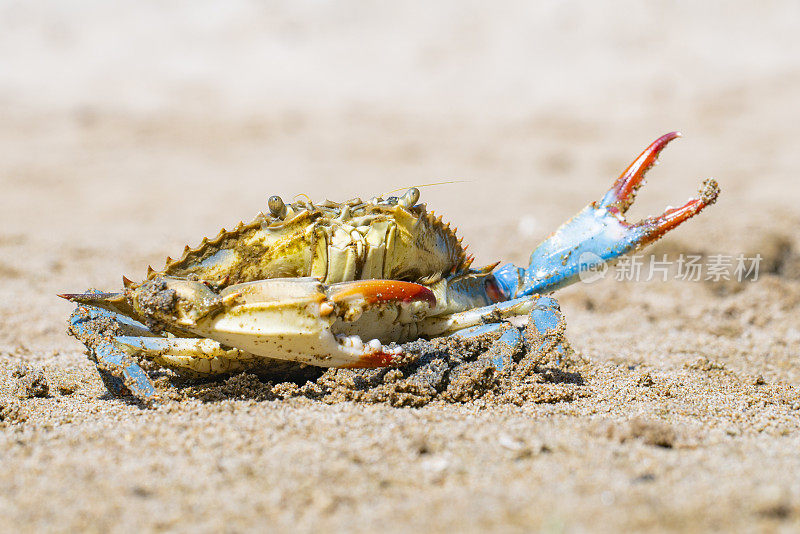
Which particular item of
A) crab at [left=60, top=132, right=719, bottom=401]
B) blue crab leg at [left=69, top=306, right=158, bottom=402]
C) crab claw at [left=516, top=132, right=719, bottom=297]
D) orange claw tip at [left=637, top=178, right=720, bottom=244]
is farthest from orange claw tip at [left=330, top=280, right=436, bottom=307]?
orange claw tip at [left=637, top=178, right=720, bottom=244]

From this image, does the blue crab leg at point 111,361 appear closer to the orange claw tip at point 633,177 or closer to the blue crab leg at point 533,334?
the blue crab leg at point 533,334

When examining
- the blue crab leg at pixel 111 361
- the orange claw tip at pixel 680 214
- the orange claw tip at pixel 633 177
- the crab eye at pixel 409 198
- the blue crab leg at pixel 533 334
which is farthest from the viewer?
the orange claw tip at pixel 633 177

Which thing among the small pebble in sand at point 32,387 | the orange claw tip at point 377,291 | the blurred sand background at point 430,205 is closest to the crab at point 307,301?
the orange claw tip at point 377,291

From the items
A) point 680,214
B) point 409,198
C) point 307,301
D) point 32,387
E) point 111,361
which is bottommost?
point 32,387

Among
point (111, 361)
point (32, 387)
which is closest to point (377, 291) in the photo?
point (111, 361)

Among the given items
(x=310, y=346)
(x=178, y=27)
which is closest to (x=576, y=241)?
(x=310, y=346)

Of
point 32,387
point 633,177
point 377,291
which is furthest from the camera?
point 633,177

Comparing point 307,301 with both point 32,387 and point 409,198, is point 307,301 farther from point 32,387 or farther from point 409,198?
point 32,387
